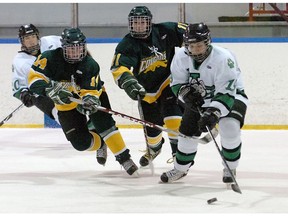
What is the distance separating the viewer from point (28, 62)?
17.4ft

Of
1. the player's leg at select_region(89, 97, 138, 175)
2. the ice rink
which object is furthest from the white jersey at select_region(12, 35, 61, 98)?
the player's leg at select_region(89, 97, 138, 175)

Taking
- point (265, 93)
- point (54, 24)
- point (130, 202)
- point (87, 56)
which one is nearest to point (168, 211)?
point (130, 202)

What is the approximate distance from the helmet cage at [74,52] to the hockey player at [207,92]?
1.76 feet

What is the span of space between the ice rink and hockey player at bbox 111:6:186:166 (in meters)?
0.29

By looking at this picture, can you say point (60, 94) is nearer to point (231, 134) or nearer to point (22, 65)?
point (231, 134)

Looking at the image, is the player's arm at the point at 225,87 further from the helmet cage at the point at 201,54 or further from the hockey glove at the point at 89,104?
the hockey glove at the point at 89,104

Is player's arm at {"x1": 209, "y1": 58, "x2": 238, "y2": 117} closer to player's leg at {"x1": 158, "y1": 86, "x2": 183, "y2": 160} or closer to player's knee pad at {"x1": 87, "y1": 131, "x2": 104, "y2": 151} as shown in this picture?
player's leg at {"x1": 158, "y1": 86, "x2": 183, "y2": 160}

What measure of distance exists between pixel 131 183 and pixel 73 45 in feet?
2.47

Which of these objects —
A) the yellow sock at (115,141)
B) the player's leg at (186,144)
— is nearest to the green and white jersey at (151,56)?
the yellow sock at (115,141)

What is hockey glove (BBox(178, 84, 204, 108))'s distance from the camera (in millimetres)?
3775

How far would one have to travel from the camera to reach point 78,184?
4.08m

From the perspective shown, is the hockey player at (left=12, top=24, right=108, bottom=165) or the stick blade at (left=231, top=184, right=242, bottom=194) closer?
the stick blade at (left=231, top=184, right=242, bottom=194)

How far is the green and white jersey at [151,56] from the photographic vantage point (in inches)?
172

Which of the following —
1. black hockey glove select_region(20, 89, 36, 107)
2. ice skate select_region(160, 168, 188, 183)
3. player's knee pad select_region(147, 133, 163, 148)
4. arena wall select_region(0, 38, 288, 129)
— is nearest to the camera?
ice skate select_region(160, 168, 188, 183)
